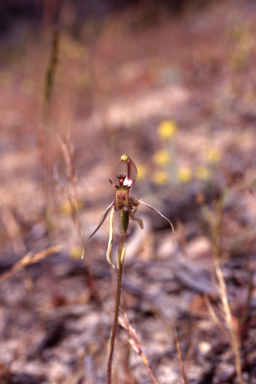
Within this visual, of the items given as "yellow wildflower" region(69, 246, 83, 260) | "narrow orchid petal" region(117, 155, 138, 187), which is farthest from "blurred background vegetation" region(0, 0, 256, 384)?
"narrow orchid petal" region(117, 155, 138, 187)

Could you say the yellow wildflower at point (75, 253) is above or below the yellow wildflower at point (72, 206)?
below

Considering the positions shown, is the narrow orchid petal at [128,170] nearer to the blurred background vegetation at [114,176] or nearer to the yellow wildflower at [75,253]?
the blurred background vegetation at [114,176]

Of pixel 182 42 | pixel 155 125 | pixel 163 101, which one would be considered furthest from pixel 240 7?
pixel 155 125

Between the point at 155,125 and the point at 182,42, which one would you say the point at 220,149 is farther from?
the point at 182,42

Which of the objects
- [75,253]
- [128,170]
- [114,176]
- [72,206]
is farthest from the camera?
[114,176]

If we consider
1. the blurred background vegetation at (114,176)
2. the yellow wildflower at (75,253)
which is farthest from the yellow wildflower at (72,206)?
the yellow wildflower at (75,253)

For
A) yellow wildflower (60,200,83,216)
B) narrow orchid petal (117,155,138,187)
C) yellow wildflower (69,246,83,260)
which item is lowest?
yellow wildflower (69,246,83,260)

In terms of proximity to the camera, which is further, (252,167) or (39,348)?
(252,167)

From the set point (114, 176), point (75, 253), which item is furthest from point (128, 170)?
point (114, 176)

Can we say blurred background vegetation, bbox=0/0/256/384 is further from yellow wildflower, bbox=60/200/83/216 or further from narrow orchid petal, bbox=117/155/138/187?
narrow orchid petal, bbox=117/155/138/187

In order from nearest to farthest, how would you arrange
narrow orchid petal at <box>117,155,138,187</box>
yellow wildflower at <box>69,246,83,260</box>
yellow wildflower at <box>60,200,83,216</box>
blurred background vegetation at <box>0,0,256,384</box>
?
narrow orchid petal at <box>117,155,138,187</box> < yellow wildflower at <box>60,200,83,216</box> < blurred background vegetation at <box>0,0,256,384</box> < yellow wildflower at <box>69,246,83,260</box>

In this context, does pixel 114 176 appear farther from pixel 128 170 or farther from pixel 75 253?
pixel 128 170
